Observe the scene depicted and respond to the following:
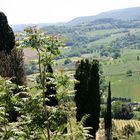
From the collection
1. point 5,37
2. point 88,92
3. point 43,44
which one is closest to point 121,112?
point 88,92

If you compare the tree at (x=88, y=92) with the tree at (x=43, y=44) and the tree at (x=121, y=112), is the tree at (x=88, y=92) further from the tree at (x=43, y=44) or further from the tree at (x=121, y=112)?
the tree at (x=121, y=112)

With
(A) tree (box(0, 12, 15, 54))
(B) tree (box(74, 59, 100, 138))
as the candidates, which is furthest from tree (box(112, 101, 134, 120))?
(A) tree (box(0, 12, 15, 54))

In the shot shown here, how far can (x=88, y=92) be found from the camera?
40562 mm

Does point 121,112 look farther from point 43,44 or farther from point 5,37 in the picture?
point 43,44

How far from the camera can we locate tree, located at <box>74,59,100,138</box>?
132 ft

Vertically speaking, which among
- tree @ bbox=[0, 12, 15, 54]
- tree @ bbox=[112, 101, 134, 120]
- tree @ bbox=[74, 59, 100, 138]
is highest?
tree @ bbox=[0, 12, 15, 54]

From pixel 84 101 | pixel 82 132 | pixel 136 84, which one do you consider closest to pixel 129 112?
pixel 136 84

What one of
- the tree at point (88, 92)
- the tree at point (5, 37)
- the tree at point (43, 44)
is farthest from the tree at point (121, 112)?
the tree at point (43, 44)

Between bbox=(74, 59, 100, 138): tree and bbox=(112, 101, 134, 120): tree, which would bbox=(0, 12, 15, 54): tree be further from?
bbox=(112, 101, 134, 120): tree

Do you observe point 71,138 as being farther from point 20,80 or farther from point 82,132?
point 20,80

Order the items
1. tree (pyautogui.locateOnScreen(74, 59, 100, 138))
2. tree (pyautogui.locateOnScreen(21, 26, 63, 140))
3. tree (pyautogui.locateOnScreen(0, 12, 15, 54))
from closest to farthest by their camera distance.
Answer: tree (pyautogui.locateOnScreen(21, 26, 63, 140)) < tree (pyautogui.locateOnScreen(0, 12, 15, 54)) < tree (pyautogui.locateOnScreen(74, 59, 100, 138))

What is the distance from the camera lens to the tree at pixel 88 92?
40.1 metres

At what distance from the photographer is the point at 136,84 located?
181m

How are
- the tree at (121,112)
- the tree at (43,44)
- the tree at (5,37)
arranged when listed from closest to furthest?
the tree at (43,44), the tree at (5,37), the tree at (121,112)
